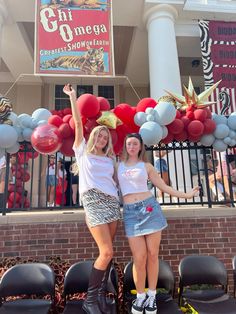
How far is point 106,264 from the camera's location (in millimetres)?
2852

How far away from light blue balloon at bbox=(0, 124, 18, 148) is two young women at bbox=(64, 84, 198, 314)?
1315 mm

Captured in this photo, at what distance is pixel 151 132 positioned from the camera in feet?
13.2

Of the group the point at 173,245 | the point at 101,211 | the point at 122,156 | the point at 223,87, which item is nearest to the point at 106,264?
the point at 101,211

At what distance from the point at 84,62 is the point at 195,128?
395 cm

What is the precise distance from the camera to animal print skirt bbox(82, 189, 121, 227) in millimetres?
2852

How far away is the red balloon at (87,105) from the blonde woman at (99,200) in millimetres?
708

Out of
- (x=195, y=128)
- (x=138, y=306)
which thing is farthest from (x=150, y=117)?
(x=138, y=306)

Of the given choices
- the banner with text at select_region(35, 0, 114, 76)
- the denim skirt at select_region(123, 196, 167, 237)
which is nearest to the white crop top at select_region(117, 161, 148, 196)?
the denim skirt at select_region(123, 196, 167, 237)

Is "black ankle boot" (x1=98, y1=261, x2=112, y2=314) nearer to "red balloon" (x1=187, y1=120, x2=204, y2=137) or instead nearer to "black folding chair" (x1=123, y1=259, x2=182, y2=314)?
"black folding chair" (x1=123, y1=259, x2=182, y2=314)

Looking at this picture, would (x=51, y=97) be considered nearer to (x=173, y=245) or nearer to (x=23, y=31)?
(x=23, y=31)

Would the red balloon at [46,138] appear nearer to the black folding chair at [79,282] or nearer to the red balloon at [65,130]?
the red balloon at [65,130]

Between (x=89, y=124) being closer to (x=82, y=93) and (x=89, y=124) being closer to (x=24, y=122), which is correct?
(x=24, y=122)

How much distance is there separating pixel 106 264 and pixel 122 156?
1.10 metres

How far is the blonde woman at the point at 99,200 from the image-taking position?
282cm
